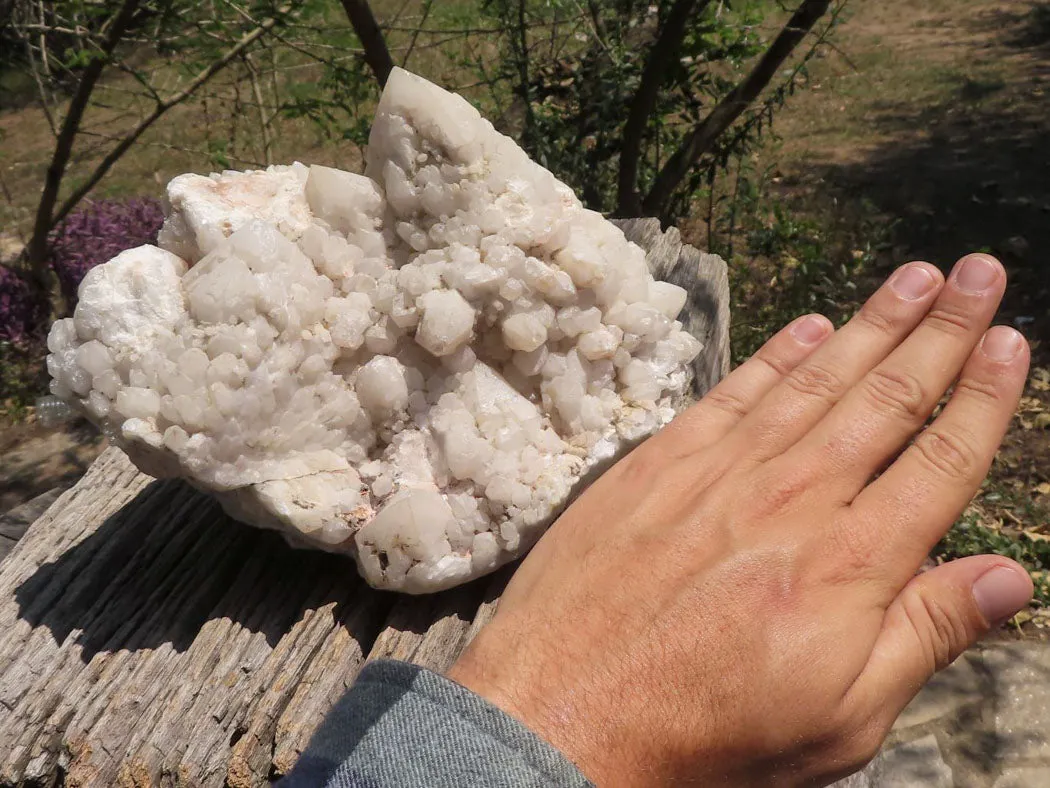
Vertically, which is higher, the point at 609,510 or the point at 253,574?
the point at 609,510

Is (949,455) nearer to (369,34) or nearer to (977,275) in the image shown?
(977,275)

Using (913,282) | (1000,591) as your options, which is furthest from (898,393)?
(1000,591)

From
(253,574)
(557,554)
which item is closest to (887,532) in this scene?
(557,554)

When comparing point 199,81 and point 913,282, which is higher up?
point 199,81

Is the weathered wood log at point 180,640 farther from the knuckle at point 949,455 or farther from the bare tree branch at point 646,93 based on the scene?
the bare tree branch at point 646,93

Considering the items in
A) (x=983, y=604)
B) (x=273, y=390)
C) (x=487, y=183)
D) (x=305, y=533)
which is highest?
(x=487, y=183)

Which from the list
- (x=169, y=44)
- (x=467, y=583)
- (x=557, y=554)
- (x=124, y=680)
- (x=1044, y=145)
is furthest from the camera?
→ (x=1044, y=145)

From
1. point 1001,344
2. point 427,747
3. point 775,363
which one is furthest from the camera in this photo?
point 775,363

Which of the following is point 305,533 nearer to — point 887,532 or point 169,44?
point 887,532
